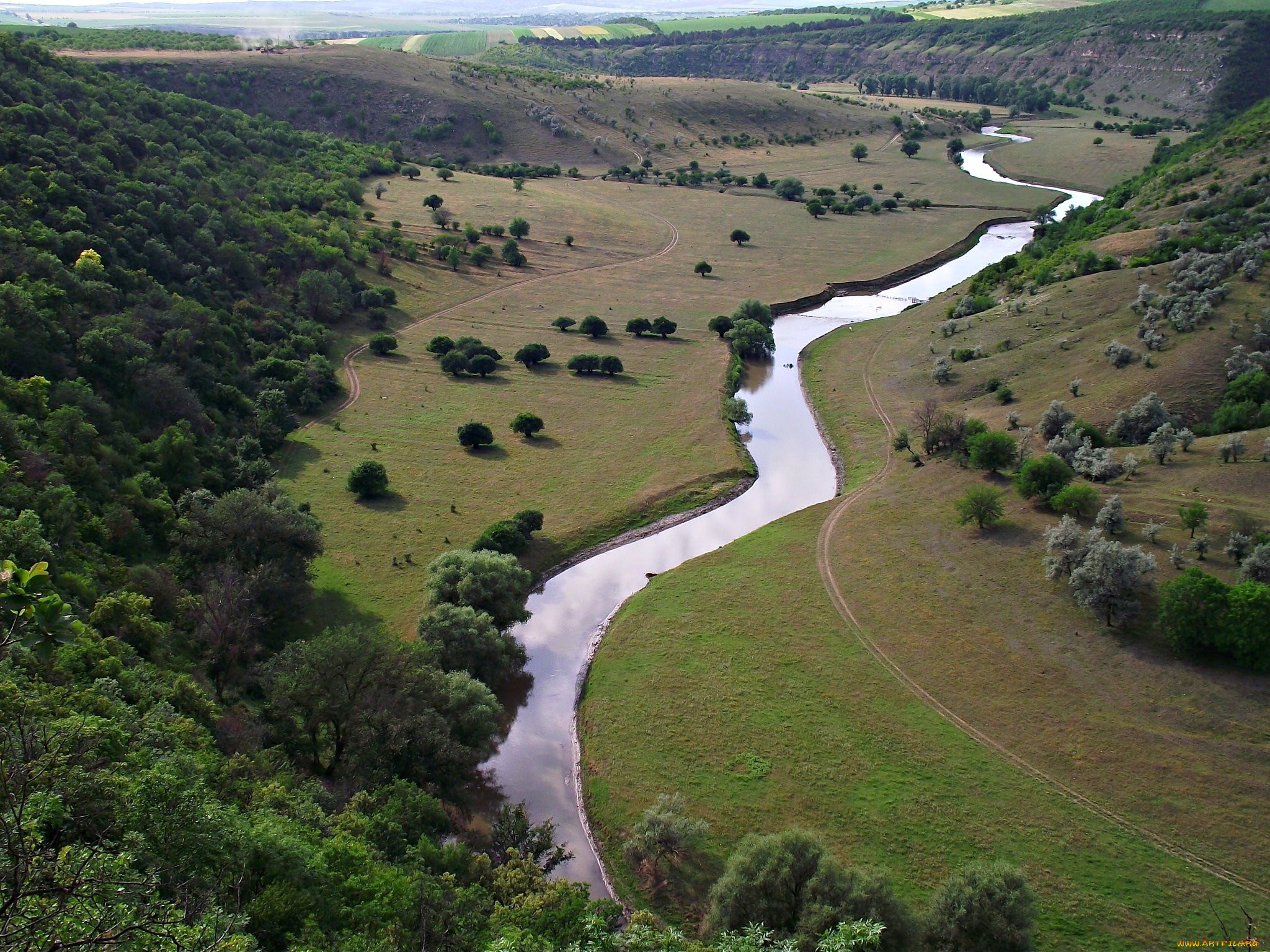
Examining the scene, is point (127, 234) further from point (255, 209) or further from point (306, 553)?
point (306, 553)

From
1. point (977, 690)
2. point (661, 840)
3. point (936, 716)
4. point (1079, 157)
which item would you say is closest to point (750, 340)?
point (977, 690)

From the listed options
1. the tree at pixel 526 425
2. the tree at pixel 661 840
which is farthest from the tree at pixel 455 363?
the tree at pixel 661 840

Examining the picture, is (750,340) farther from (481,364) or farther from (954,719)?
(954,719)

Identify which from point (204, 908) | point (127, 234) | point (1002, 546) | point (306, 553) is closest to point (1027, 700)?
point (1002, 546)

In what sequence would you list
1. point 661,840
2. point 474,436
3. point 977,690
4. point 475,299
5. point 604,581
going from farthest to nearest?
point 475,299
point 474,436
point 604,581
point 977,690
point 661,840

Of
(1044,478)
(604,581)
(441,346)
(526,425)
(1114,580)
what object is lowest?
(604,581)

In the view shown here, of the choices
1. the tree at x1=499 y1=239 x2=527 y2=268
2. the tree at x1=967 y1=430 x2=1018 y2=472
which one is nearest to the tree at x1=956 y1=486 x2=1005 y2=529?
the tree at x1=967 y1=430 x2=1018 y2=472

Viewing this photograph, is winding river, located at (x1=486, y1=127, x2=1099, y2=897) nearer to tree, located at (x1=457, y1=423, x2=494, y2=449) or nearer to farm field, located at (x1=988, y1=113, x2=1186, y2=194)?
tree, located at (x1=457, y1=423, x2=494, y2=449)
